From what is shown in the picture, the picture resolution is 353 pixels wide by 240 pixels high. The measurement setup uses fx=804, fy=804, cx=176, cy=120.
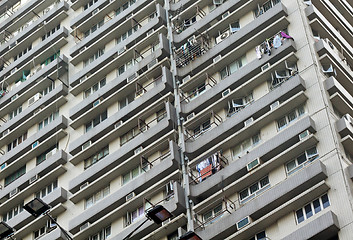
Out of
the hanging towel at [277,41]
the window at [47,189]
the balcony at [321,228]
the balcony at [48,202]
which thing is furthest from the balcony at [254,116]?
the window at [47,189]

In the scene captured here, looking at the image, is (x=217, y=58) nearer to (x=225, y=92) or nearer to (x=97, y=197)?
(x=225, y=92)

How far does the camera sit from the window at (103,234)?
41094 mm

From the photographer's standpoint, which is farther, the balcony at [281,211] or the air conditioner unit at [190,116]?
the air conditioner unit at [190,116]

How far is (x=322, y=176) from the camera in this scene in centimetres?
3422

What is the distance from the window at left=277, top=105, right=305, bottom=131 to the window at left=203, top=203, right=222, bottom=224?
4.78 metres

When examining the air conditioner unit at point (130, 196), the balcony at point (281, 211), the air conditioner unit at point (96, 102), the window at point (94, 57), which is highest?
the window at point (94, 57)

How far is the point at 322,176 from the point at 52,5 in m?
31.2

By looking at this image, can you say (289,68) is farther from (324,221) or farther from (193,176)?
(324,221)

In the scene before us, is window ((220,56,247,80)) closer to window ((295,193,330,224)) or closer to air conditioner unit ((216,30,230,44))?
air conditioner unit ((216,30,230,44))

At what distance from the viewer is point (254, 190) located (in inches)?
1453

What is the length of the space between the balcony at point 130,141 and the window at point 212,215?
6.09m

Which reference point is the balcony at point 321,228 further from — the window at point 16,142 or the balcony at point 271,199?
the window at point 16,142

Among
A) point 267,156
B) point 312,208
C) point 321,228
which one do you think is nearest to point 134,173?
point 267,156

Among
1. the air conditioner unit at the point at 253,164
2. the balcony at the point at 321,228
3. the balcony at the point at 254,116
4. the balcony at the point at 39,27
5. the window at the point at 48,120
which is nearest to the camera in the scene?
the balcony at the point at 321,228
